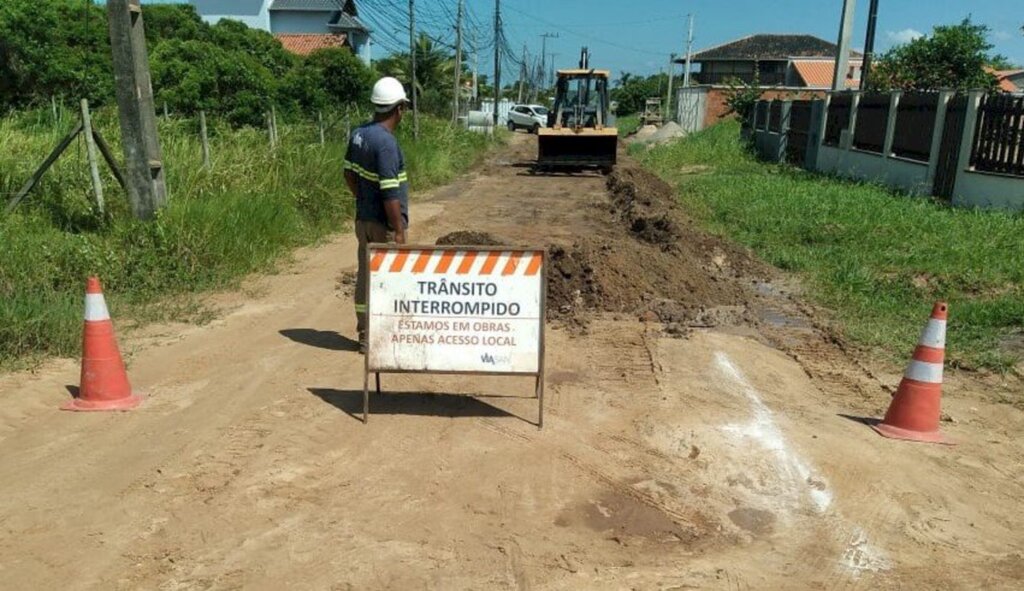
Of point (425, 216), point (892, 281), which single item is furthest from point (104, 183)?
point (892, 281)

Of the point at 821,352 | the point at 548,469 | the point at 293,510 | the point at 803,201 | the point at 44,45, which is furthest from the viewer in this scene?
the point at 44,45

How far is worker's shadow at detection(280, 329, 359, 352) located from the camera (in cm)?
648

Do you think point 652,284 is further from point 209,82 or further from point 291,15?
point 291,15

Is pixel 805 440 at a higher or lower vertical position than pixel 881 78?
lower

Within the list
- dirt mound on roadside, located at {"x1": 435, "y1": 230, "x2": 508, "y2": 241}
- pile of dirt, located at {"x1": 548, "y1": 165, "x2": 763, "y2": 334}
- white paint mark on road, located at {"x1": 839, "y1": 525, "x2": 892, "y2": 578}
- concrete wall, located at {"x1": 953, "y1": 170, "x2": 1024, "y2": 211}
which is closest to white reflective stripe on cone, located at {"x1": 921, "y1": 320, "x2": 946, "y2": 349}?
white paint mark on road, located at {"x1": 839, "y1": 525, "x2": 892, "y2": 578}

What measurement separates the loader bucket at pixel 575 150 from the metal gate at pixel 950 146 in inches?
371

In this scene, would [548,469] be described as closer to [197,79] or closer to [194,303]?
[194,303]

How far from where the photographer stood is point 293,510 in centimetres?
376

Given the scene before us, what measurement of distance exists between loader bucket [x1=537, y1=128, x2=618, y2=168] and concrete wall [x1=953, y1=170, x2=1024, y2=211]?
1038cm

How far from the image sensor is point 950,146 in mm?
14703

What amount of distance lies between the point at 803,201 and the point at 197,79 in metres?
Result: 17.0

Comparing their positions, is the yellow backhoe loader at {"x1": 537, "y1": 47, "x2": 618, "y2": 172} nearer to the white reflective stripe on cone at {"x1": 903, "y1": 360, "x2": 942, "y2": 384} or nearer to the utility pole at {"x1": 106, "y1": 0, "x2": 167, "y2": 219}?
the utility pole at {"x1": 106, "y1": 0, "x2": 167, "y2": 219}

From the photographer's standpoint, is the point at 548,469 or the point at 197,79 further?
the point at 197,79

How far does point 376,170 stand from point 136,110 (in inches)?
148
